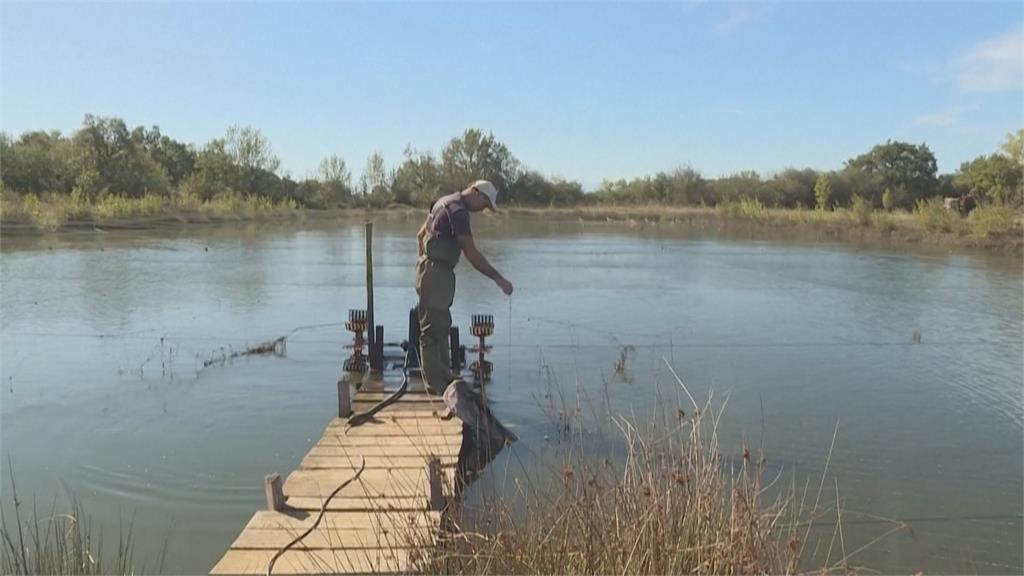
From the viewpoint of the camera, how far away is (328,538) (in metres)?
3.81

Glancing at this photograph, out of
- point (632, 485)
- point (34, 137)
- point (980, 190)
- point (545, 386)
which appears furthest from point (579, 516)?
point (34, 137)

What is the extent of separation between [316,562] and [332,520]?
532mm

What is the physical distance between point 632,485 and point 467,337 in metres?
7.63

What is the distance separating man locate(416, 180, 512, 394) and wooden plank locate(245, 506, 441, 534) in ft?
7.06

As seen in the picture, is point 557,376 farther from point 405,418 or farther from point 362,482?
point 362,482

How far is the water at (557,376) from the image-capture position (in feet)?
18.1

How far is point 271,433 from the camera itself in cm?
677

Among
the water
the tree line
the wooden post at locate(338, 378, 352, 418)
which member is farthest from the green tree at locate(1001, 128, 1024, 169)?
the wooden post at locate(338, 378, 352, 418)

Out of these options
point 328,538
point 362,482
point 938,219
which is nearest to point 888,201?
point 938,219

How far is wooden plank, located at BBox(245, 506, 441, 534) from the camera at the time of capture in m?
3.94

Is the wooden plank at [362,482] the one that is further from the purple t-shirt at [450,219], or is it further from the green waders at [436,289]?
the purple t-shirt at [450,219]

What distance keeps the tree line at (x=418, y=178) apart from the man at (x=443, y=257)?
114ft

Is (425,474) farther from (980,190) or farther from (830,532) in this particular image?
(980,190)

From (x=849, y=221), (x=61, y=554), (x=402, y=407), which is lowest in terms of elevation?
(x=402, y=407)
